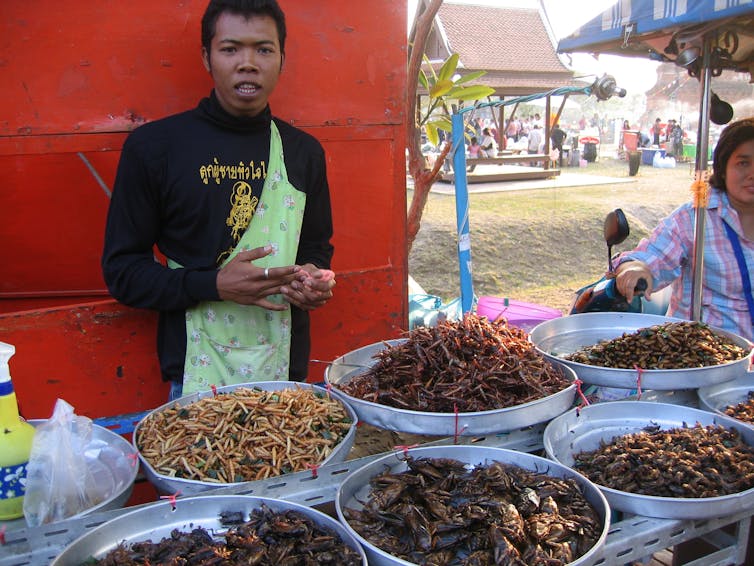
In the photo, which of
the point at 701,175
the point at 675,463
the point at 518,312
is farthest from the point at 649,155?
the point at 675,463

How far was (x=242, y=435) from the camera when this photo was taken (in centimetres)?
182

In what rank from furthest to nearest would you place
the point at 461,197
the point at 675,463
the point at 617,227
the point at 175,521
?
the point at 461,197, the point at 617,227, the point at 675,463, the point at 175,521

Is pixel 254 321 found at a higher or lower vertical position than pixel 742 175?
lower

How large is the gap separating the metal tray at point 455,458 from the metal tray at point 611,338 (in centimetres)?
62

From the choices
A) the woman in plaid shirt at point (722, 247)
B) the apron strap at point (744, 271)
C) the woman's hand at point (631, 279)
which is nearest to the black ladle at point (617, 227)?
the woman in plaid shirt at point (722, 247)

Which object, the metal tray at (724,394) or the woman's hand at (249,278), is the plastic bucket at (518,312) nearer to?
the metal tray at (724,394)

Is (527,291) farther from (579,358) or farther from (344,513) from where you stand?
(344,513)

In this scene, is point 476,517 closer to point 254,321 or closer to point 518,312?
point 254,321

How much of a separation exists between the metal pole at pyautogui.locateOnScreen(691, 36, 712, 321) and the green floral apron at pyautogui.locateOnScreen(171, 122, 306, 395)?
2.16m

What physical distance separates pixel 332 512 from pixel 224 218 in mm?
1244

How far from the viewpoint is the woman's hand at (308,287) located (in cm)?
225

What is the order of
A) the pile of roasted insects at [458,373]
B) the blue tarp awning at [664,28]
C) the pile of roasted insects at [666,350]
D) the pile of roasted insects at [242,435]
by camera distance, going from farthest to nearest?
the blue tarp awning at [664,28] < the pile of roasted insects at [666,350] < the pile of roasted insects at [458,373] < the pile of roasted insects at [242,435]

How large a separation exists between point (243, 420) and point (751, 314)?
288 cm

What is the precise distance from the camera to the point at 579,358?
246 centimetres
